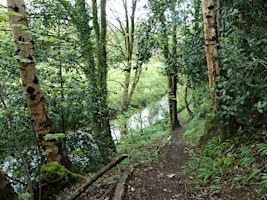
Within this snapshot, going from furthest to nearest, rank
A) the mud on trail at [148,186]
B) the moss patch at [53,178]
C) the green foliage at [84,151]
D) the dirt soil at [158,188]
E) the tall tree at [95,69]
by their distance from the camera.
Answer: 1. the tall tree at [95,69]
2. the green foliage at [84,151]
3. the moss patch at [53,178]
4. the mud on trail at [148,186]
5. the dirt soil at [158,188]

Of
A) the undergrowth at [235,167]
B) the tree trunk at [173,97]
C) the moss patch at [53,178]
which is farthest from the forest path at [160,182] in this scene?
the tree trunk at [173,97]

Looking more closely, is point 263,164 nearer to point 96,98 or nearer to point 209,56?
point 209,56

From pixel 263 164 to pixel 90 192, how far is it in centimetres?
276

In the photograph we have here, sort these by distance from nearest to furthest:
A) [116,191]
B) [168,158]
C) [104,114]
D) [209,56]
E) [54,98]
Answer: [116,191], [209,56], [54,98], [168,158], [104,114]

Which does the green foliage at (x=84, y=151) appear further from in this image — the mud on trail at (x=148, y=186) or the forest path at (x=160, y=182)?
the forest path at (x=160, y=182)

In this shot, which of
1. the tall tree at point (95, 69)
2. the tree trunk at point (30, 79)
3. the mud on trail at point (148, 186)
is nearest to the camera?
the mud on trail at point (148, 186)

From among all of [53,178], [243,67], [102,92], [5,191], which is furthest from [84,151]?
[243,67]

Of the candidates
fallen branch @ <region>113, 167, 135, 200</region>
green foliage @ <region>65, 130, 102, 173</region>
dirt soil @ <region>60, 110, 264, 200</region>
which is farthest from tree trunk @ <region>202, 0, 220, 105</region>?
green foliage @ <region>65, 130, 102, 173</region>

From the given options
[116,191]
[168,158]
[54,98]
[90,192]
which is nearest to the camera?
[116,191]

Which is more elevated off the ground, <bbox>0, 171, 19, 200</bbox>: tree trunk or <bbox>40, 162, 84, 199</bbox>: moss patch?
<bbox>0, 171, 19, 200</bbox>: tree trunk

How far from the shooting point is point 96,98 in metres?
6.64

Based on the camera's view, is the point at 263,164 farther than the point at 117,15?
No

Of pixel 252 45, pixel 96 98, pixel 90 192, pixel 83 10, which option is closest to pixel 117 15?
pixel 83 10

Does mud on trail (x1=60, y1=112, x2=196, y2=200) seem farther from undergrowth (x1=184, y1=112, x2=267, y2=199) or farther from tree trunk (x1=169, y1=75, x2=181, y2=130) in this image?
tree trunk (x1=169, y1=75, x2=181, y2=130)
